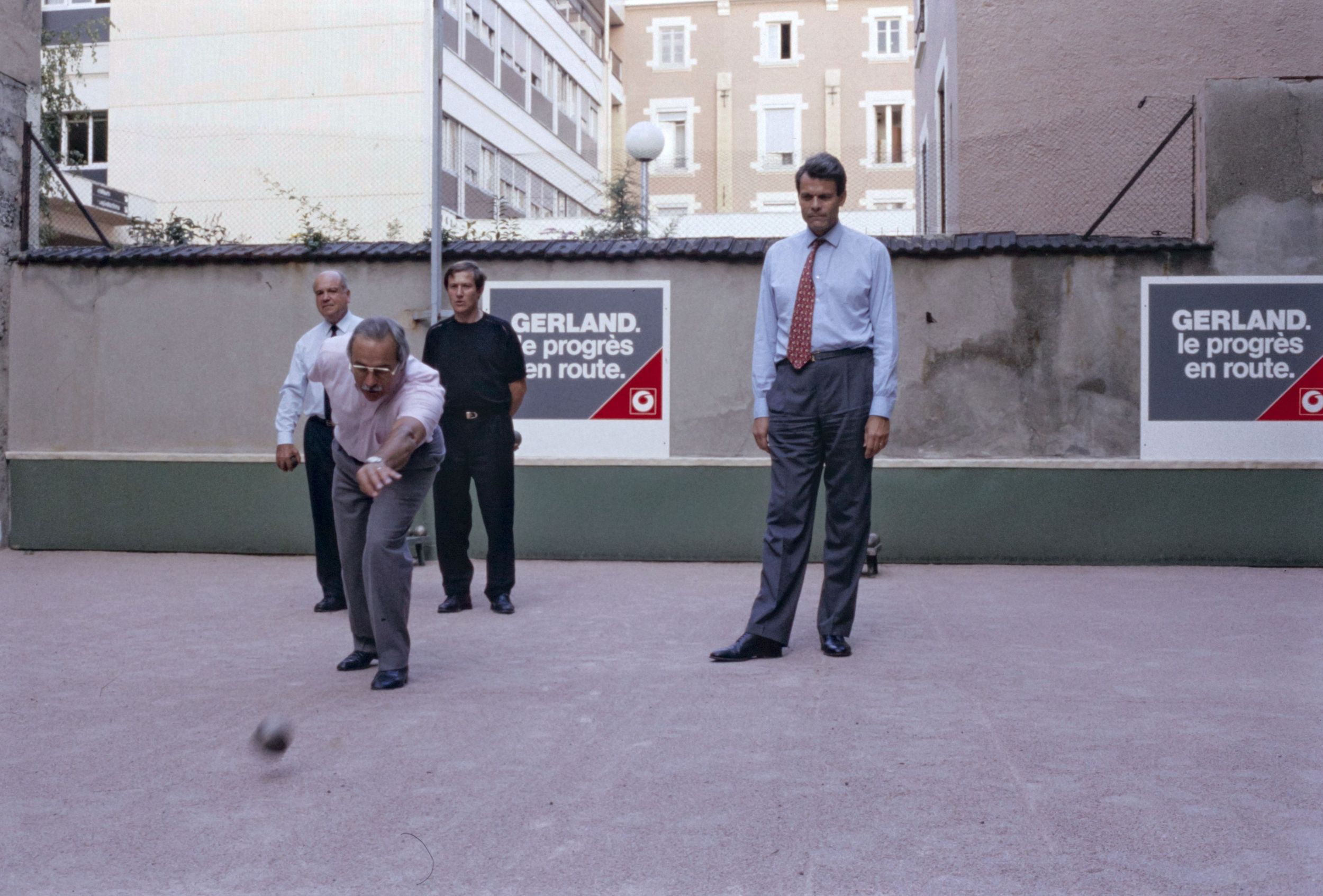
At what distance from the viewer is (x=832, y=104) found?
41219mm

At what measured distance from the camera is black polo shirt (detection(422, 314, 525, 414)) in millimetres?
7160

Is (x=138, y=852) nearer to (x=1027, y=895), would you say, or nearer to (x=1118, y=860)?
(x=1027, y=895)

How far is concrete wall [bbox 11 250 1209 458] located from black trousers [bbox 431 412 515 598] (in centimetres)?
245

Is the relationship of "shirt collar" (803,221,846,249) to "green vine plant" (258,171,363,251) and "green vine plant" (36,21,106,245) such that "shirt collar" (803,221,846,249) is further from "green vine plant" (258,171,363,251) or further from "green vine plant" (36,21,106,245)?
"green vine plant" (36,21,106,245)

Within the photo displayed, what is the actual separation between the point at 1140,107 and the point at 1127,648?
541 centimetres

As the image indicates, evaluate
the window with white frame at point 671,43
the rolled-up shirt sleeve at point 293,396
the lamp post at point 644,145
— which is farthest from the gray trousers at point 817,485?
the window with white frame at point 671,43

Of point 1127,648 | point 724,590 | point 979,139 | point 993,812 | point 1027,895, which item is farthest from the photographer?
point 979,139

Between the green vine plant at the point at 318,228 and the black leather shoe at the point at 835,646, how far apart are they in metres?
5.65

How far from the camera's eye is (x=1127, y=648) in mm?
5930

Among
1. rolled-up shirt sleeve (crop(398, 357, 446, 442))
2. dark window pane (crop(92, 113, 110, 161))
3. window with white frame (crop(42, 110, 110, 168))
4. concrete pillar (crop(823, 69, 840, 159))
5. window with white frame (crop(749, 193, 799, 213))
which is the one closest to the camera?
rolled-up shirt sleeve (crop(398, 357, 446, 442))

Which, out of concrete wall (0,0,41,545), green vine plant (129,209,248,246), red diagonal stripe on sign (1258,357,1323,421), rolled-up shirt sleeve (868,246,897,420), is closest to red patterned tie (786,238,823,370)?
rolled-up shirt sleeve (868,246,897,420)

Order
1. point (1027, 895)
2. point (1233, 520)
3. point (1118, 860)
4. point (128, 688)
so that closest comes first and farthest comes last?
point (1027, 895)
point (1118, 860)
point (128, 688)
point (1233, 520)

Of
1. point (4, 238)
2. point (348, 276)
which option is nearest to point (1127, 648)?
point (348, 276)

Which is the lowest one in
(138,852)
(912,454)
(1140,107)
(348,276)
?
(138,852)
